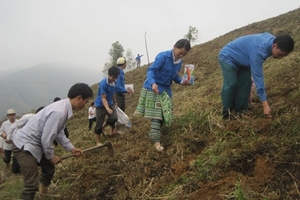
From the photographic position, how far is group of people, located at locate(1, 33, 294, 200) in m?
2.62

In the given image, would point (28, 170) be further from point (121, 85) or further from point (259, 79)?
point (121, 85)

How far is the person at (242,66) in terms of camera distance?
9.48 ft

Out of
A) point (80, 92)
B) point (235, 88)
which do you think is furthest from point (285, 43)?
point (80, 92)

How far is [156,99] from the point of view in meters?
3.53

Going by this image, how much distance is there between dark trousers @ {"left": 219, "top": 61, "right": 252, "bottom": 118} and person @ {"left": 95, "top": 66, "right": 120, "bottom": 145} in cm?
176

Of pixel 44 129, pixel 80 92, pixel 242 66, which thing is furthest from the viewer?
pixel 242 66

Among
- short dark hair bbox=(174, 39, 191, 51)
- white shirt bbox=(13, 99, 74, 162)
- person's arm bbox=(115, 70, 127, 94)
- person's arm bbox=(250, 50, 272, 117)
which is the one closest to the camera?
white shirt bbox=(13, 99, 74, 162)

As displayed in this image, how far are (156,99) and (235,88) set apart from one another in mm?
1017

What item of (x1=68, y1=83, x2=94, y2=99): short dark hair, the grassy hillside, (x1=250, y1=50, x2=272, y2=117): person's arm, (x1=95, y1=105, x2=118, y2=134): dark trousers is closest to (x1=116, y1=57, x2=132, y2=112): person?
(x1=95, y1=105, x2=118, y2=134): dark trousers

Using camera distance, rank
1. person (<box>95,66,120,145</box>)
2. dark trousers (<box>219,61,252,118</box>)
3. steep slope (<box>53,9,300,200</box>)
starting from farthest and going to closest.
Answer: person (<box>95,66,120,145</box>) → dark trousers (<box>219,61,252,118</box>) → steep slope (<box>53,9,300,200</box>)

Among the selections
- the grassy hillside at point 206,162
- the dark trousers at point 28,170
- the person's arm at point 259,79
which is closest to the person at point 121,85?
the grassy hillside at point 206,162

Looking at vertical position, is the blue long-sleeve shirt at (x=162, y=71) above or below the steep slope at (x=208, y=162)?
above

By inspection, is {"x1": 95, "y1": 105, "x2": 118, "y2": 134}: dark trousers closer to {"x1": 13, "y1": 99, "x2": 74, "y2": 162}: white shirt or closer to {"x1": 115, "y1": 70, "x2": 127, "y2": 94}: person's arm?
{"x1": 115, "y1": 70, "x2": 127, "y2": 94}: person's arm

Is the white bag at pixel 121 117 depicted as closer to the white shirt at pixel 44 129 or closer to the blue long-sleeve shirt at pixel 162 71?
the blue long-sleeve shirt at pixel 162 71
